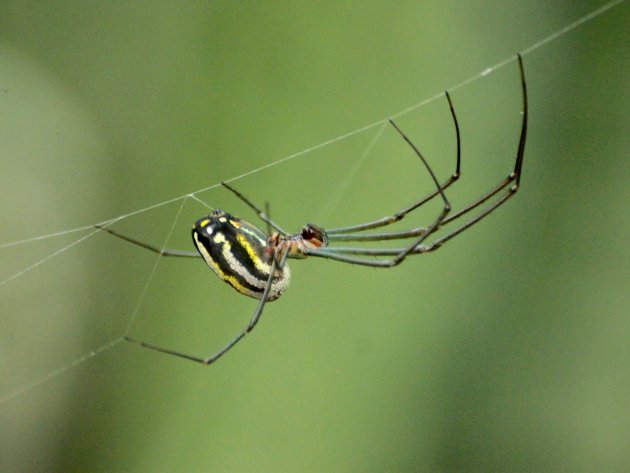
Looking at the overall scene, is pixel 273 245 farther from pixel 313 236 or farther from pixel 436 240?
pixel 436 240

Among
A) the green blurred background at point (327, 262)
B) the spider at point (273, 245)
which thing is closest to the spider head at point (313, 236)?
the spider at point (273, 245)

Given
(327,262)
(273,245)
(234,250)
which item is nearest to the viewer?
(234,250)

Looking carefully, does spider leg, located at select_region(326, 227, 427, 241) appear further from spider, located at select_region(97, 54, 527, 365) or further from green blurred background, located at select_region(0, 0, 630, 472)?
green blurred background, located at select_region(0, 0, 630, 472)

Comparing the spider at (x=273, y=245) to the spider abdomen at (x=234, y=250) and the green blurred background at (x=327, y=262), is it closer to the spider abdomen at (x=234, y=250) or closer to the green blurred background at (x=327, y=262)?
the spider abdomen at (x=234, y=250)

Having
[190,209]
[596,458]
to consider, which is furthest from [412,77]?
[596,458]

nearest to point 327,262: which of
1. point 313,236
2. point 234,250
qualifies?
point 313,236

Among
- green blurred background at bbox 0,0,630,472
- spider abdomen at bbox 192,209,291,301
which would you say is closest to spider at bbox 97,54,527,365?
spider abdomen at bbox 192,209,291,301
